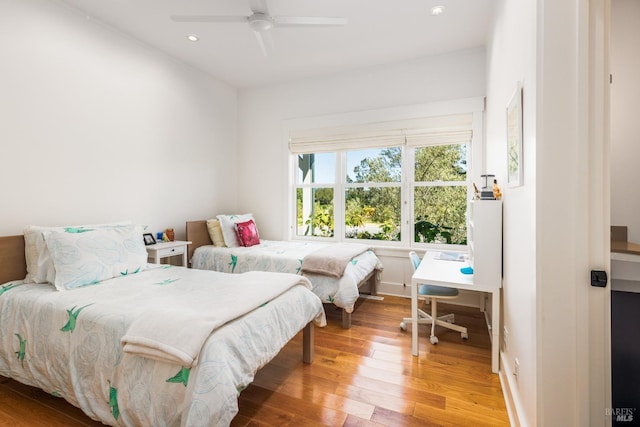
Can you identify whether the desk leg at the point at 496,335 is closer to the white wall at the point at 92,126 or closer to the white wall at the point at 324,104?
the white wall at the point at 324,104

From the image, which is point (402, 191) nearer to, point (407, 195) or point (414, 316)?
point (407, 195)

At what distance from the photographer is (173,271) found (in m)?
2.57

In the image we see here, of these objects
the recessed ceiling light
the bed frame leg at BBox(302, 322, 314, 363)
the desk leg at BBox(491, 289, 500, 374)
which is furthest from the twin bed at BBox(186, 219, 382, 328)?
the recessed ceiling light

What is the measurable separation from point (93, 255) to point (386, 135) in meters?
3.26

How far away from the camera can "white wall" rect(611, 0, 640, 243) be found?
5.22 feet

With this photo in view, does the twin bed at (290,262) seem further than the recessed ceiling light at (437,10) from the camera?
Yes

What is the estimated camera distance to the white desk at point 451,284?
214 centimetres

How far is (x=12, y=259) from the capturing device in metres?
2.21

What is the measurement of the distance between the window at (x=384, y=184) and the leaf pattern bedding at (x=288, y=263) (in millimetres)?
543

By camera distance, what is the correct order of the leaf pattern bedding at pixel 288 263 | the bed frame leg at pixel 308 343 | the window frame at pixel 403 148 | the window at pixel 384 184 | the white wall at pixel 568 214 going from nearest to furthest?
the white wall at pixel 568 214 → the bed frame leg at pixel 308 343 → the leaf pattern bedding at pixel 288 263 → the window frame at pixel 403 148 → the window at pixel 384 184

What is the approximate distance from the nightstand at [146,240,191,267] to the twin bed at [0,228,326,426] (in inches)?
26.3

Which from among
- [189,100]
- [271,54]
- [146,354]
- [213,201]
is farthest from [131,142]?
[146,354]

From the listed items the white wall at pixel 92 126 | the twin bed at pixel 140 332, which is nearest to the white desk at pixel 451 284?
the twin bed at pixel 140 332

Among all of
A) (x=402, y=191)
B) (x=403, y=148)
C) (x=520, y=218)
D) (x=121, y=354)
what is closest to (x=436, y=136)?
(x=403, y=148)
